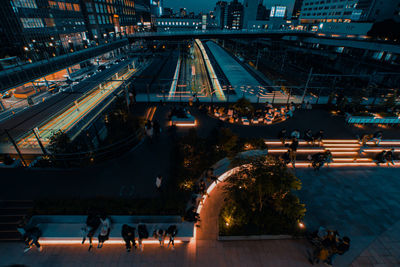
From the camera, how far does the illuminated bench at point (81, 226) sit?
6.80m

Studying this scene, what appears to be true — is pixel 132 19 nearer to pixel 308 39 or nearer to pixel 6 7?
pixel 6 7

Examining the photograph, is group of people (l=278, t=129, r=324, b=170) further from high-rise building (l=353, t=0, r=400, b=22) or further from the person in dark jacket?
high-rise building (l=353, t=0, r=400, b=22)

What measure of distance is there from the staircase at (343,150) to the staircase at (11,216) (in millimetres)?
13019

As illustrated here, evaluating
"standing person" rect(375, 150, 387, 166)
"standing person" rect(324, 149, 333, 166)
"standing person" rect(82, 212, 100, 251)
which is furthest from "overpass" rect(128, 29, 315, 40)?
"standing person" rect(82, 212, 100, 251)

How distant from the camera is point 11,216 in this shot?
23.9 ft

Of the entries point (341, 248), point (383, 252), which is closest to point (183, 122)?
point (341, 248)

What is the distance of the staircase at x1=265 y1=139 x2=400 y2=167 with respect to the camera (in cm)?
1135

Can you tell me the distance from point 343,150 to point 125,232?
1411cm

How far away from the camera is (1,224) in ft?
23.3

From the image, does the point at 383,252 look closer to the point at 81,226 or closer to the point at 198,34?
the point at 81,226

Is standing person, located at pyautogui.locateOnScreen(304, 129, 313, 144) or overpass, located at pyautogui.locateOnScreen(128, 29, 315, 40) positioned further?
overpass, located at pyautogui.locateOnScreen(128, 29, 315, 40)

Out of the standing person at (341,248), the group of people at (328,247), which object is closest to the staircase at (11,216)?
the group of people at (328,247)

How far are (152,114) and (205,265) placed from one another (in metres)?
11.9

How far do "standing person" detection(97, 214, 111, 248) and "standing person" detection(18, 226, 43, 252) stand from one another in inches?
83.9
